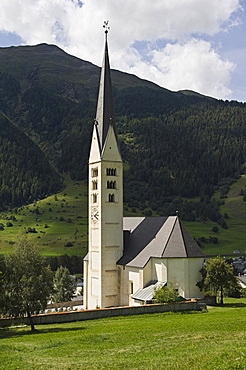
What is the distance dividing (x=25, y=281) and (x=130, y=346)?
1386 centimetres

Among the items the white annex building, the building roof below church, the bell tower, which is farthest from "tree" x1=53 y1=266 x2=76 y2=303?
the building roof below church

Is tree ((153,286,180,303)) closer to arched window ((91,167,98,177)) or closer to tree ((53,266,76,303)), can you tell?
arched window ((91,167,98,177))

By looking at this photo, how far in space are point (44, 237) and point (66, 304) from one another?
95.2 metres

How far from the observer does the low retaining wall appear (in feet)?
135

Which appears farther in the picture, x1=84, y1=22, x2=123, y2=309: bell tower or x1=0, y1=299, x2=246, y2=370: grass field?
x1=84, y1=22, x2=123, y2=309: bell tower

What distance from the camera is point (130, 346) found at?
87.2ft

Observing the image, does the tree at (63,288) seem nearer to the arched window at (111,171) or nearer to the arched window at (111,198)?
the arched window at (111,198)

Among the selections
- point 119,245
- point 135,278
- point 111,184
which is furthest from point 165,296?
point 111,184

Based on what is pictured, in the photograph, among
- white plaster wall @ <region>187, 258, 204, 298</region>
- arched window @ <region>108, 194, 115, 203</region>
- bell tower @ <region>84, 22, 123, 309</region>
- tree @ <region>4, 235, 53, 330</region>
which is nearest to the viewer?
tree @ <region>4, 235, 53, 330</region>

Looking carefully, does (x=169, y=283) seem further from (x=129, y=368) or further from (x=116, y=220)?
(x=129, y=368)

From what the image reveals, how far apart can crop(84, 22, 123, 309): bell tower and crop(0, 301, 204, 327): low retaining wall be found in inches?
736

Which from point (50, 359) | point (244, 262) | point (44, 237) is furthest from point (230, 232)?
point (50, 359)

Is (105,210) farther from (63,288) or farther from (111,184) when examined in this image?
(63,288)

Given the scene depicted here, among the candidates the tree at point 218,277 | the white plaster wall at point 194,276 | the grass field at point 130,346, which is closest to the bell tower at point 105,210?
the white plaster wall at point 194,276
